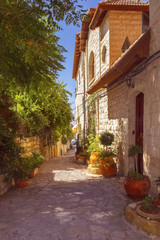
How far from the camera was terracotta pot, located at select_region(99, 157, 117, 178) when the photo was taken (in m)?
6.12

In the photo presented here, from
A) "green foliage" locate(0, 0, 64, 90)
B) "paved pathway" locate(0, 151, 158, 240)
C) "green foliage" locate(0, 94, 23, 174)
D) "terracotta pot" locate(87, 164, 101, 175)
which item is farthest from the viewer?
"terracotta pot" locate(87, 164, 101, 175)

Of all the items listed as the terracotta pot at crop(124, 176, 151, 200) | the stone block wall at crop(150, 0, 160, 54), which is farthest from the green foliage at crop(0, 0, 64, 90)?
the terracotta pot at crop(124, 176, 151, 200)

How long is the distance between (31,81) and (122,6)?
4819 millimetres

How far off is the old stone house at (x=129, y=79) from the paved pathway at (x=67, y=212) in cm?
123

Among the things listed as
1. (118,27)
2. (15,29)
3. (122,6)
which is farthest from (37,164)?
(122,6)

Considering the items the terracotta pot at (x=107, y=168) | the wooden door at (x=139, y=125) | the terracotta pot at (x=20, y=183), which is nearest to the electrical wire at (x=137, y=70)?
the wooden door at (x=139, y=125)

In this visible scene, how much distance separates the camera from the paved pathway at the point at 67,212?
2.75 m

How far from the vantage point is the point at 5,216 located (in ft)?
11.1

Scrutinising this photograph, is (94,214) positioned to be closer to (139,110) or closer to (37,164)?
(139,110)

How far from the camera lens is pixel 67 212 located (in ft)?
11.5

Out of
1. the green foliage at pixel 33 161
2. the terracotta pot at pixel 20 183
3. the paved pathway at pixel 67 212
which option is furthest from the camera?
the green foliage at pixel 33 161

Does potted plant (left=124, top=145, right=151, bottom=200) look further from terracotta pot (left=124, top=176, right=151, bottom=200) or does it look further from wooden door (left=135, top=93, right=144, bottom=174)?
wooden door (left=135, top=93, right=144, bottom=174)

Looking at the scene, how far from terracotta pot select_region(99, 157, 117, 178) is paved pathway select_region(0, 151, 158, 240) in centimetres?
64

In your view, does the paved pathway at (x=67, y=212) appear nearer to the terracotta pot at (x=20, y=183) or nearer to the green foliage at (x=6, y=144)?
the terracotta pot at (x=20, y=183)
